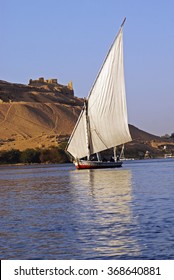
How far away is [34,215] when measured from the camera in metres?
15.5

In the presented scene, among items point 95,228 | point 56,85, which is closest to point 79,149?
point 95,228

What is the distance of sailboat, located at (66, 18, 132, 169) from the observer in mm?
39031

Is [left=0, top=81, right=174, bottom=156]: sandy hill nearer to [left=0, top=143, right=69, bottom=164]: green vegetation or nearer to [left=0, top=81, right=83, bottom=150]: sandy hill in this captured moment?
[left=0, top=81, right=83, bottom=150]: sandy hill

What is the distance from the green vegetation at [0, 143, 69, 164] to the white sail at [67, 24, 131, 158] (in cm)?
3811

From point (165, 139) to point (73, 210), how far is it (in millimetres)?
110277

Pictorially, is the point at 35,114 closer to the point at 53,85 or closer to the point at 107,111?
the point at 53,85

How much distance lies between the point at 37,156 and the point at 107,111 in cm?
4266

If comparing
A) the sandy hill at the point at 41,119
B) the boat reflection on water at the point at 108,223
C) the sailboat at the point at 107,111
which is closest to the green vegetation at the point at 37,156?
the sandy hill at the point at 41,119

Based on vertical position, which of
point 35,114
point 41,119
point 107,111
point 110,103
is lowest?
point 107,111

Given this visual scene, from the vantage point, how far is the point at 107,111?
130 feet

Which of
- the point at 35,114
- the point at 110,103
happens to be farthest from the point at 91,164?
the point at 35,114

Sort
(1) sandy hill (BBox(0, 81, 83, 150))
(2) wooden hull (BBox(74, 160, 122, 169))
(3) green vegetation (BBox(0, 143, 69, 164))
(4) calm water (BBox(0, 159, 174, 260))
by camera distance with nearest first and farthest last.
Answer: (4) calm water (BBox(0, 159, 174, 260)) → (2) wooden hull (BBox(74, 160, 122, 169)) → (3) green vegetation (BBox(0, 143, 69, 164)) → (1) sandy hill (BBox(0, 81, 83, 150))

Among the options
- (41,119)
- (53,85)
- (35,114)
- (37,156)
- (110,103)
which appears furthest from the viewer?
(53,85)

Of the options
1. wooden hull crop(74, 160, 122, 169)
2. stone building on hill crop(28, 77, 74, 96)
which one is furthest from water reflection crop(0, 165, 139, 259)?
stone building on hill crop(28, 77, 74, 96)
